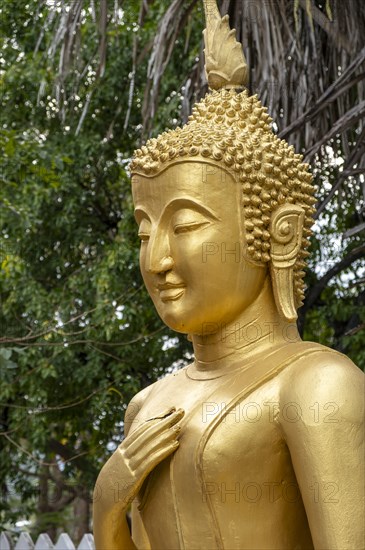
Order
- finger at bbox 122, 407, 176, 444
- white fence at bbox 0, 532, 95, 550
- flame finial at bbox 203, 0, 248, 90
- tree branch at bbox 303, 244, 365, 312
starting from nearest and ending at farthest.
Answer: finger at bbox 122, 407, 176, 444, flame finial at bbox 203, 0, 248, 90, white fence at bbox 0, 532, 95, 550, tree branch at bbox 303, 244, 365, 312

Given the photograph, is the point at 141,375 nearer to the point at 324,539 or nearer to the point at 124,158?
the point at 124,158

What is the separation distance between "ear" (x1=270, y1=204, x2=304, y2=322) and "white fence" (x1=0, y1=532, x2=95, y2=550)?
2.90 meters

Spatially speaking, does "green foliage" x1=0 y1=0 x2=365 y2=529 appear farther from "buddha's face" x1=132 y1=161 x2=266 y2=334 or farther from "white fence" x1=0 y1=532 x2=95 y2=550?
"buddha's face" x1=132 y1=161 x2=266 y2=334

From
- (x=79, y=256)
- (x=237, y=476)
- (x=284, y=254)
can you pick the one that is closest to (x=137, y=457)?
(x=237, y=476)

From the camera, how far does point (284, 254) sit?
3.34 metres

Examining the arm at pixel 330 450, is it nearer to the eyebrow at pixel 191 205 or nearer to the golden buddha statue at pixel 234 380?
the golden buddha statue at pixel 234 380

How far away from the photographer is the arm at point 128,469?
3.20 m

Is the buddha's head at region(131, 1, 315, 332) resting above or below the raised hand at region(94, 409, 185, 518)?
above

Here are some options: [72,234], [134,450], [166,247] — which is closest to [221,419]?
[134,450]

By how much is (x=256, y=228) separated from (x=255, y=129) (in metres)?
0.34

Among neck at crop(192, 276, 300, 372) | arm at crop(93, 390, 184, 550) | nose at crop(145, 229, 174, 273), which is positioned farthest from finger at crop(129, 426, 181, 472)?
nose at crop(145, 229, 174, 273)

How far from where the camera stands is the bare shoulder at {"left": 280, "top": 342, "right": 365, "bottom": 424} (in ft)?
9.94

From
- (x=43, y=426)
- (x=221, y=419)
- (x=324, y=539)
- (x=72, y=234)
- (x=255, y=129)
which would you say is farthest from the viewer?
(x=72, y=234)

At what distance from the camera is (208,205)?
3.28 m
